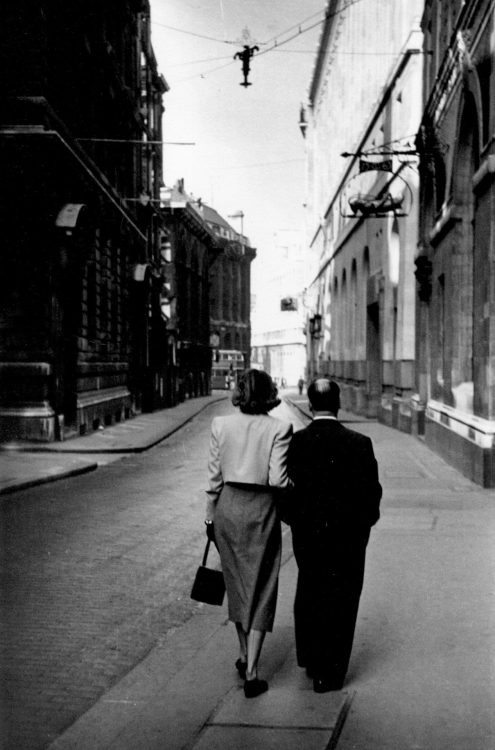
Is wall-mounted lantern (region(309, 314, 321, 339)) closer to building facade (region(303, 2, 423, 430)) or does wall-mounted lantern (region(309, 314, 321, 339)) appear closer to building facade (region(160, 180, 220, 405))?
building facade (region(303, 2, 423, 430))

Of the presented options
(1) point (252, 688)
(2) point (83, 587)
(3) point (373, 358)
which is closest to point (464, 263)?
(2) point (83, 587)

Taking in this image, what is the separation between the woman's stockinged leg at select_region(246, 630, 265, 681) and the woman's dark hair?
1188 millimetres

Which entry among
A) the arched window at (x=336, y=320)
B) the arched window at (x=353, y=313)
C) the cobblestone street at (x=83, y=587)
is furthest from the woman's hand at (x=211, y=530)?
the arched window at (x=336, y=320)

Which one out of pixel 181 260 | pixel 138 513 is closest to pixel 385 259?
pixel 138 513

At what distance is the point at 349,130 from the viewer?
40188mm

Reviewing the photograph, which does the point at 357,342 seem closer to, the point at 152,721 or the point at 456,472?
the point at 456,472

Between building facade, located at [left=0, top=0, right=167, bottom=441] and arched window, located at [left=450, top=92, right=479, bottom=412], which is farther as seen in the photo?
building facade, located at [left=0, top=0, right=167, bottom=441]

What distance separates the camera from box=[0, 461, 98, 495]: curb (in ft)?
42.6

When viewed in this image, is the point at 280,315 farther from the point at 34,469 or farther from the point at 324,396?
the point at 324,396

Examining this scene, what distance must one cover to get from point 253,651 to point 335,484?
0.99m

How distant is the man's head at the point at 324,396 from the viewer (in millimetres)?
4809

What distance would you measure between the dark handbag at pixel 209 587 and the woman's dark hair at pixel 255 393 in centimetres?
78

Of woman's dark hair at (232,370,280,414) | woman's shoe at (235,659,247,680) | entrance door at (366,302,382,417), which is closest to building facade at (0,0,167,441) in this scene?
entrance door at (366,302,382,417)

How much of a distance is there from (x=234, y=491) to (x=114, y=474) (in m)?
11.2
